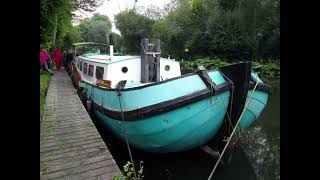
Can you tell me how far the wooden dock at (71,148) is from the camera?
4090 mm

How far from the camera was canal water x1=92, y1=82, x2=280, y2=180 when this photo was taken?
22.1 ft

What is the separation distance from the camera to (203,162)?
7.24m

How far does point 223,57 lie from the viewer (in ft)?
97.0

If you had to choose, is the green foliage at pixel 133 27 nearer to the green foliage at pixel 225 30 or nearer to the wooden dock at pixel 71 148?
the green foliage at pixel 225 30

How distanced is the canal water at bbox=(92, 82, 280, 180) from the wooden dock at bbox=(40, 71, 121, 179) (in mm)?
1577

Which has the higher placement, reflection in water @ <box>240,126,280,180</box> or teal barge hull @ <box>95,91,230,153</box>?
teal barge hull @ <box>95,91,230,153</box>

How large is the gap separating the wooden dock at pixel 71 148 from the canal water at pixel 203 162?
1577 millimetres

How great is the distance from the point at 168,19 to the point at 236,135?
34.3 meters

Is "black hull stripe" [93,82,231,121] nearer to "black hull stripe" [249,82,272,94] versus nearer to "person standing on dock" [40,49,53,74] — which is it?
"black hull stripe" [249,82,272,94]

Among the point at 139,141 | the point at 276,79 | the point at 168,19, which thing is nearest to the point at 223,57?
the point at 276,79

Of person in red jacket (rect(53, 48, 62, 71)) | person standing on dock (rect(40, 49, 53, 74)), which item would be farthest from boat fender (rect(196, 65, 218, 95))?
person in red jacket (rect(53, 48, 62, 71))

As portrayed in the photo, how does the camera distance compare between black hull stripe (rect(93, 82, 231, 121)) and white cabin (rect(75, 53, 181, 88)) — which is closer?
black hull stripe (rect(93, 82, 231, 121))
